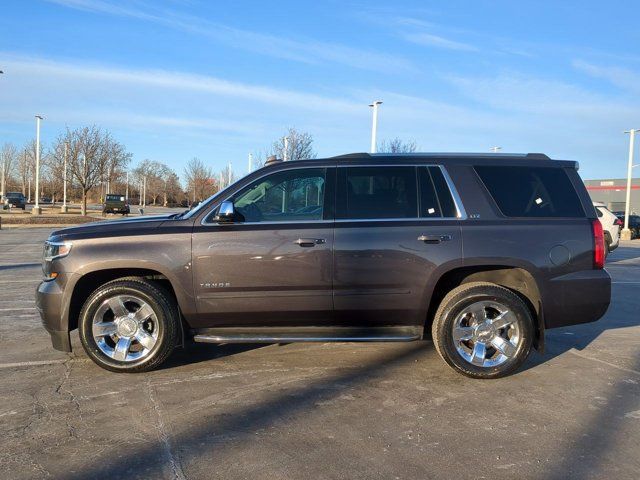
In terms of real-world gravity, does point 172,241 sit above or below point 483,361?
above

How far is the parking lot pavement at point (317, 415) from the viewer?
329 cm

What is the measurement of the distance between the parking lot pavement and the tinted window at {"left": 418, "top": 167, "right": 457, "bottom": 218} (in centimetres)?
148

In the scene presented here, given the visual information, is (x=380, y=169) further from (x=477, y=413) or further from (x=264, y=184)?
(x=477, y=413)

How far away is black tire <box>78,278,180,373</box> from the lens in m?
4.79

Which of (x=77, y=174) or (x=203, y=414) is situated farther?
(x=77, y=174)

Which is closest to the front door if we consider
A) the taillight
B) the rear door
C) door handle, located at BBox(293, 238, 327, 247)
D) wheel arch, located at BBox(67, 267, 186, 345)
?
door handle, located at BBox(293, 238, 327, 247)

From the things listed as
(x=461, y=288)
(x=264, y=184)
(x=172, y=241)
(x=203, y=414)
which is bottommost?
(x=203, y=414)

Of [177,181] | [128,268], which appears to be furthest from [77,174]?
[177,181]

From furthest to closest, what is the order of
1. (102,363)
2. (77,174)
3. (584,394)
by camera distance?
(77,174) < (102,363) < (584,394)

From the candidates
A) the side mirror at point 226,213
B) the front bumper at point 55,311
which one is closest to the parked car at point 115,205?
the front bumper at point 55,311

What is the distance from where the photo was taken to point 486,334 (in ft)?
16.1

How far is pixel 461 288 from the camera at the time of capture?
4941 mm

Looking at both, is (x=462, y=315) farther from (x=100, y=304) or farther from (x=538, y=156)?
(x=100, y=304)

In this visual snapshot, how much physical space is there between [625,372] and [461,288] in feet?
5.91
